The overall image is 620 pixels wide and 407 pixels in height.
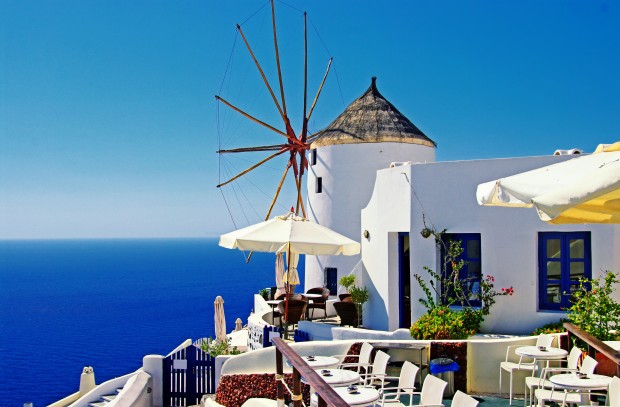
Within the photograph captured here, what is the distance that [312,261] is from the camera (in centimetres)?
→ 2239

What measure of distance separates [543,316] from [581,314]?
2079 mm

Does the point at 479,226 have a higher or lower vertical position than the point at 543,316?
higher

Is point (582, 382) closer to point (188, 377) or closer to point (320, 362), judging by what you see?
point (320, 362)

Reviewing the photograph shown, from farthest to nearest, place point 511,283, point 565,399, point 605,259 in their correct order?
point 511,283 < point 605,259 < point 565,399

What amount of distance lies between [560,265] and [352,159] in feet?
32.2

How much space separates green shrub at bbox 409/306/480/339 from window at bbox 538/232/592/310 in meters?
1.49

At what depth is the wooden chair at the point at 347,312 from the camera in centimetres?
1523

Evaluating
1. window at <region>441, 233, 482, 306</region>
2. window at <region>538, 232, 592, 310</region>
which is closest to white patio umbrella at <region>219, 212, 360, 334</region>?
window at <region>441, 233, 482, 306</region>

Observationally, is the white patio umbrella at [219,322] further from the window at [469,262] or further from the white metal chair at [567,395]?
the white metal chair at [567,395]

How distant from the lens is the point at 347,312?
1527 centimetres

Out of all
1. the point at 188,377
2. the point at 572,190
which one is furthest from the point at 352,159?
the point at 572,190

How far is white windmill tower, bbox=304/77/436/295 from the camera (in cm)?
2127

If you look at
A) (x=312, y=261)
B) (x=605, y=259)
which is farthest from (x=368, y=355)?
(x=312, y=261)

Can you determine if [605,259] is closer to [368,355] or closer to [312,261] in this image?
[368,355]
